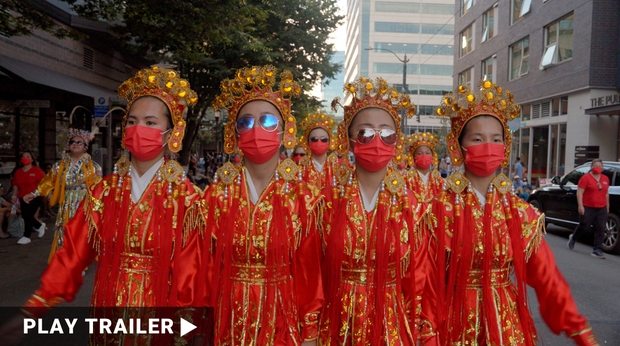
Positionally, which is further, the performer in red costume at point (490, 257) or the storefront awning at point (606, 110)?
the storefront awning at point (606, 110)

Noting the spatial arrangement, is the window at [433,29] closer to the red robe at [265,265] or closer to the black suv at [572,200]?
the black suv at [572,200]

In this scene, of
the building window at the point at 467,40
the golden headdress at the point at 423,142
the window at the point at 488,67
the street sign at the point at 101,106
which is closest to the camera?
the golden headdress at the point at 423,142

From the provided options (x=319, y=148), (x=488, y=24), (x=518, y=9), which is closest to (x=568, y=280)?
(x=319, y=148)

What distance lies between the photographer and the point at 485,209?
110 inches

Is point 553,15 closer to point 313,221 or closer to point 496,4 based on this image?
point 496,4

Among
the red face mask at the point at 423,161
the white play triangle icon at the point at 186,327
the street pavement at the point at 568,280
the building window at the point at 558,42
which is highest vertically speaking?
the building window at the point at 558,42

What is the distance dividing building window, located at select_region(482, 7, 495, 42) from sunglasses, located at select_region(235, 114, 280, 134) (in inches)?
980

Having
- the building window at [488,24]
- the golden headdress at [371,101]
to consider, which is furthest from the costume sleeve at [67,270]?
the building window at [488,24]

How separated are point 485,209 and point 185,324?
1.97 m

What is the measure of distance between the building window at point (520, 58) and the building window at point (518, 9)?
3.81 ft

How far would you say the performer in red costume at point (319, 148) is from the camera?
24.1 feet

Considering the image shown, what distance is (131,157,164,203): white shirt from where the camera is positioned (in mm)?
2791

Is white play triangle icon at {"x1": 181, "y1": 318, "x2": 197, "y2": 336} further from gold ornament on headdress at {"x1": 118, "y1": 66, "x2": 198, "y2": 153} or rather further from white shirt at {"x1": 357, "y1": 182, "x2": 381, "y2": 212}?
white shirt at {"x1": 357, "y1": 182, "x2": 381, "y2": 212}

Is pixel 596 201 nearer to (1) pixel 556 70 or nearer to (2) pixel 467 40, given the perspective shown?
(1) pixel 556 70
